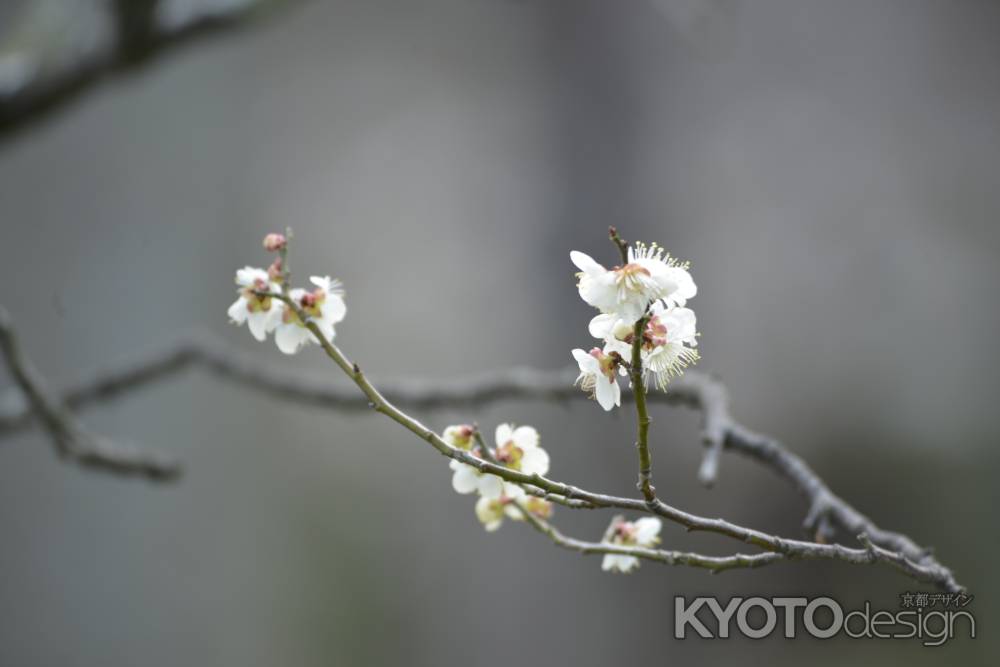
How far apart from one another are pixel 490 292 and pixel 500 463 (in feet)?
4.96

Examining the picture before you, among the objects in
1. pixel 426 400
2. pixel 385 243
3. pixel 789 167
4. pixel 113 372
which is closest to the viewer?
pixel 426 400

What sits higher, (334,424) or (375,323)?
(375,323)

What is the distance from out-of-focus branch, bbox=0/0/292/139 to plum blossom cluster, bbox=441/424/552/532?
777 mm

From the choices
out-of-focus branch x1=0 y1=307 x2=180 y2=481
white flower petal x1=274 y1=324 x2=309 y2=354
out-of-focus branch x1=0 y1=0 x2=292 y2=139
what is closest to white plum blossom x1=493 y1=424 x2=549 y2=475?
white flower petal x1=274 y1=324 x2=309 y2=354

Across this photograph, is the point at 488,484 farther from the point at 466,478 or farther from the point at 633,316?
the point at 633,316

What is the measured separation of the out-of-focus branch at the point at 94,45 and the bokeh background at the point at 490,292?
542 millimetres

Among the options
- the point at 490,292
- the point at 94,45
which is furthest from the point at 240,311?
the point at 490,292

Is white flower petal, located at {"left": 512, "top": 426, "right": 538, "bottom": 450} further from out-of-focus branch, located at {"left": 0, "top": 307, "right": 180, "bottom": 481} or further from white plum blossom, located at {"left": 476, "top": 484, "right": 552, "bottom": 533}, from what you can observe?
out-of-focus branch, located at {"left": 0, "top": 307, "right": 180, "bottom": 481}

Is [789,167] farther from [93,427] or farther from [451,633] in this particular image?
[93,427]

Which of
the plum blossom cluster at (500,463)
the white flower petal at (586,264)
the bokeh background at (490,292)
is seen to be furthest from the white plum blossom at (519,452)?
the bokeh background at (490,292)

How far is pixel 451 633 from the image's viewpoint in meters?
1.79

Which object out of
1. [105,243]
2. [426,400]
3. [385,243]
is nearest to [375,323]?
[385,243]

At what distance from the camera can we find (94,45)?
0.99 m

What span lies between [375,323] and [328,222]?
0.26m
